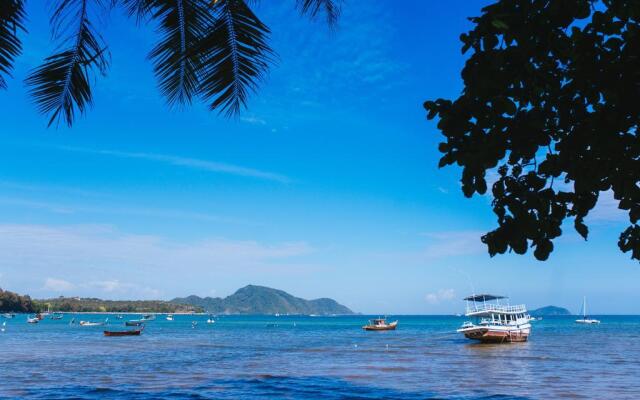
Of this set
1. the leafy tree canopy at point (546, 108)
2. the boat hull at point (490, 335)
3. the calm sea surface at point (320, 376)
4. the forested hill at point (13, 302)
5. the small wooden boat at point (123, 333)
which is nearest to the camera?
the leafy tree canopy at point (546, 108)

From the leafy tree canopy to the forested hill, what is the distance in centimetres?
21831

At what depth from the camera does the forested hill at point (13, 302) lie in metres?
188

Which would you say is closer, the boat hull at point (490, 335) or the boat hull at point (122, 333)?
the boat hull at point (490, 335)

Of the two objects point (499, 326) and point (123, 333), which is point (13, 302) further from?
point (499, 326)

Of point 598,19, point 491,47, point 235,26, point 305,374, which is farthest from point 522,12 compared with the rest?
point 305,374

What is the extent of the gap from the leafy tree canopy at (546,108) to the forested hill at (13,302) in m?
218

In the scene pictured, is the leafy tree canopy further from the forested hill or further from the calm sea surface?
the forested hill

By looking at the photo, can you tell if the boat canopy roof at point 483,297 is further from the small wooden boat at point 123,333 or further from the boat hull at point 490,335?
the small wooden boat at point 123,333

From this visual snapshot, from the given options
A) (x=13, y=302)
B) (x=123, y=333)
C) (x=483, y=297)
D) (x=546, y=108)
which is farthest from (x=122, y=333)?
(x=13, y=302)

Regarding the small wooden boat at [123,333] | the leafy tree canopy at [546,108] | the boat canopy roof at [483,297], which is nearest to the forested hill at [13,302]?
the small wooden boat at [123,333]

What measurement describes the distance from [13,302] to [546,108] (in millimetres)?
223591

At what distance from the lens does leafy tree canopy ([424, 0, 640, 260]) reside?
3.59 metres

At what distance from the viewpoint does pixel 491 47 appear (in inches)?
145

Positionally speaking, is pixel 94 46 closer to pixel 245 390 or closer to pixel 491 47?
pixel 491 47
